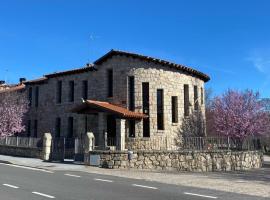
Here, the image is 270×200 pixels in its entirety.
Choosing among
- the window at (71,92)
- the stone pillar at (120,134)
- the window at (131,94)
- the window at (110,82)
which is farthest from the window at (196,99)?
the window at (71,92)

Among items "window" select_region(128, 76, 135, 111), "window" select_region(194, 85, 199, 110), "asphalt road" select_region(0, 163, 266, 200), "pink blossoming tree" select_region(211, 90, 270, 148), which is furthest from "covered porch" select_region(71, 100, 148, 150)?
"asphalt road" select_region(0, 163, 266, 200)

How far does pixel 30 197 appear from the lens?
1033 cm

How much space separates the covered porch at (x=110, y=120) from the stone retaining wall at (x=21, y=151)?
13.1 ft

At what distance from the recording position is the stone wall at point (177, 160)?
21922 millimetres

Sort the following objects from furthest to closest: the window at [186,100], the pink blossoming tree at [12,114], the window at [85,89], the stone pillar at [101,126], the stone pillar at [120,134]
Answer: the pink blossoming tree at [12,114] → the window at [85,89] → the window at [186,100] → the stone pillar at [101,126] → the stone pillar at [120,134]

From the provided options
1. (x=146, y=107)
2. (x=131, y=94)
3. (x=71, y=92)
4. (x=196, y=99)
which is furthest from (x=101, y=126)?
(x=196, y=99)

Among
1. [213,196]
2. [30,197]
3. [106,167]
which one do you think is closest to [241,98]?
[106,167]

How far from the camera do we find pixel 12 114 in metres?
36.0

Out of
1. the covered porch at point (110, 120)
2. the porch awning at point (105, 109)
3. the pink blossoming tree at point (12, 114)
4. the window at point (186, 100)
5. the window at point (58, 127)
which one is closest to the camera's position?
the porch awning at point (105, 109)

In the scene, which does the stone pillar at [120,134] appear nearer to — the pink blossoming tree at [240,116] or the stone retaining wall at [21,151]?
the stone retaining wall at [21,151]

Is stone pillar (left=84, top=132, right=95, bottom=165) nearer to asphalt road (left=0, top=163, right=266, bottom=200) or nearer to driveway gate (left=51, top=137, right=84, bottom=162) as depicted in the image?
driveway gate (left=51, top=137, right=84, bottom=162)

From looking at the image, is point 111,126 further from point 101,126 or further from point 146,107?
point 146,107

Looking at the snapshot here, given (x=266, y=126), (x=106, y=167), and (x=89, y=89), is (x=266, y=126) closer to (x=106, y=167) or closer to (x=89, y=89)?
(x=89, y=89)

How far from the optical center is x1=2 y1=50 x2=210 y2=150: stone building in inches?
1089
